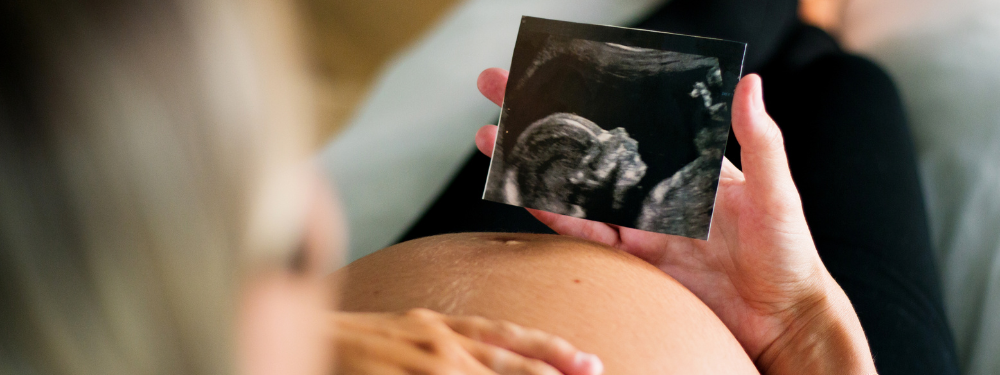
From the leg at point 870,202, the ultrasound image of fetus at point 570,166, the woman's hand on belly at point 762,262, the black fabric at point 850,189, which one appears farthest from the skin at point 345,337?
the leg at point 870,202

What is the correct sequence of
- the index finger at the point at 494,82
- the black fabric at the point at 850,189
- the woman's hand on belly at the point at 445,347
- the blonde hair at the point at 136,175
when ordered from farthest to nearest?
the black fabric at the point at 850,189, the index finger at the point at 494,82, the woman's hand on belly at the point at 445,347, the blonde hair at the point at 136,175

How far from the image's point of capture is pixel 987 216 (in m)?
1.35

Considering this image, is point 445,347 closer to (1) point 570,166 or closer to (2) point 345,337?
(2) point 345,337

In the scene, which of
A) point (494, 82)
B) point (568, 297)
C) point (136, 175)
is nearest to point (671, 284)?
point (568, 297)

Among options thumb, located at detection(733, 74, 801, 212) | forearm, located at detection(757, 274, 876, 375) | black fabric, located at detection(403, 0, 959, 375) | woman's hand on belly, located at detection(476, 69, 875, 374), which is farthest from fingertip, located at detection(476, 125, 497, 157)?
forearm, located at detection(757, 274, 876, 375)

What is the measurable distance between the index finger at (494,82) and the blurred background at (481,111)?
20 cm

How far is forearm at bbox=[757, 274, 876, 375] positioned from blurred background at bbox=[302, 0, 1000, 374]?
0.64 meters

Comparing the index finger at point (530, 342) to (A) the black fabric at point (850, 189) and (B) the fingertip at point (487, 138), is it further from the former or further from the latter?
(A) the black fabric at point (850, 189)

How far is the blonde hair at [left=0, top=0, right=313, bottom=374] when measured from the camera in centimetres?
25

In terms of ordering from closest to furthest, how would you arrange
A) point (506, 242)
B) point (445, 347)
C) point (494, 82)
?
point (445, 347), point (506, 242), point (494, 82)

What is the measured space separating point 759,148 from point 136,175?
25.7 inches

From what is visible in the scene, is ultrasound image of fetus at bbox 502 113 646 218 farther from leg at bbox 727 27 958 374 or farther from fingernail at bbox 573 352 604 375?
leg at bbox 727 27 958 374

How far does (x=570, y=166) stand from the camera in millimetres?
776

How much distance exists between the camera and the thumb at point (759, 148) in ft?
2.20
